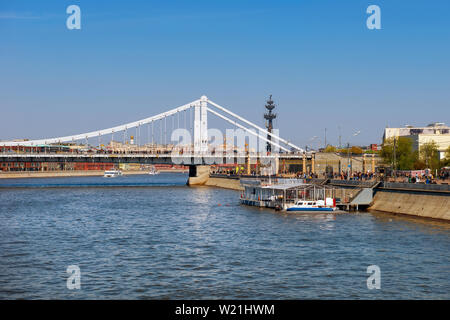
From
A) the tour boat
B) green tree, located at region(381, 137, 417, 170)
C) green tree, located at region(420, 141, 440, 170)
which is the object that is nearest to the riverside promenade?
the tour boat

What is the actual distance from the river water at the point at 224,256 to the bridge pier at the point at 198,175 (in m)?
81.5

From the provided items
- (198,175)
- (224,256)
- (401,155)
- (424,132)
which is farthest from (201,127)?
(224,256)

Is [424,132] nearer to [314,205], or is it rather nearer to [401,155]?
[401,155]

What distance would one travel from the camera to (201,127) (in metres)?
148

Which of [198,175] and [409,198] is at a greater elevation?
[198,175]

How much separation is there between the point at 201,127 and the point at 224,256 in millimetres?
111586

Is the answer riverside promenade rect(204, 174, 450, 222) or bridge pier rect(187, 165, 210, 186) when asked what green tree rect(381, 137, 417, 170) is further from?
bridge pier rect(187, 165, 210, 186)

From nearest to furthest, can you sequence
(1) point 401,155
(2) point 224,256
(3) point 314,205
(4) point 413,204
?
1. (2) point 224,256
2. (4) point 413,204
3. (3) point 314,205
4. (1) point 401,155

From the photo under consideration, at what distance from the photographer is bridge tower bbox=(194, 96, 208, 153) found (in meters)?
135

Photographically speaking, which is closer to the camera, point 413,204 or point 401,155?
point 413,204

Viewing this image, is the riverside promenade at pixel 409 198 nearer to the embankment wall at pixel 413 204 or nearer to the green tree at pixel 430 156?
the embankment wall at pixel 413 204

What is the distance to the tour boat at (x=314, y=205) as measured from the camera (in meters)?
64.6
